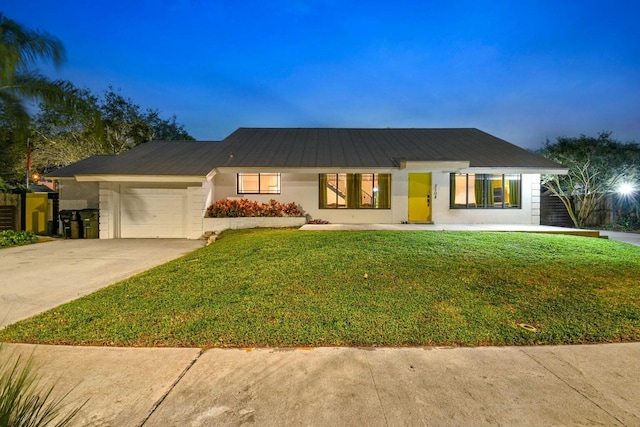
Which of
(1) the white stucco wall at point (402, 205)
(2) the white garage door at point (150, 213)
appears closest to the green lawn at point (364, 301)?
(1) the white stucco wall at point (402, 205)

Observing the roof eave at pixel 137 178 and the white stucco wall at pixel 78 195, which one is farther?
the white stucco wall at pixel 78 195

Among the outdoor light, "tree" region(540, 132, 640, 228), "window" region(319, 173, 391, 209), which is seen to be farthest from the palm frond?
the outdoor light

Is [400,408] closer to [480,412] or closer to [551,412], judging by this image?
[480,412]

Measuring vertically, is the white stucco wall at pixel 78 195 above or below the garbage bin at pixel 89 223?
above

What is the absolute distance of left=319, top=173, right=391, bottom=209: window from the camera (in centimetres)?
1325

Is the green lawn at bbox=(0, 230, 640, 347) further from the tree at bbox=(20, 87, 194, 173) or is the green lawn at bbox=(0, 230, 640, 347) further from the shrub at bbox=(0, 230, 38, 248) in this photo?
the tree at bbox=(20, 87, 194, 173)

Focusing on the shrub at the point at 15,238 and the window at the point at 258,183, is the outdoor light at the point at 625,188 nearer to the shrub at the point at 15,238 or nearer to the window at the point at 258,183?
the window at the point at 258,183

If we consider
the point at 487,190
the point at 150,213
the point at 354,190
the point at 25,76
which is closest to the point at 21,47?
the point at 25,76

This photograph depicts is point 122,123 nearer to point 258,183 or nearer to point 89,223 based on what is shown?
point 89,223

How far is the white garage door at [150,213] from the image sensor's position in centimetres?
1259

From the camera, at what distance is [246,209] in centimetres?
1257

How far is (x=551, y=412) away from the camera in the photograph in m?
2.48

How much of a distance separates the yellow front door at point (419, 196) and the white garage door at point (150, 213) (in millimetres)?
8678

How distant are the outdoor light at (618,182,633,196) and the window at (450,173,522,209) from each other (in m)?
4.86
